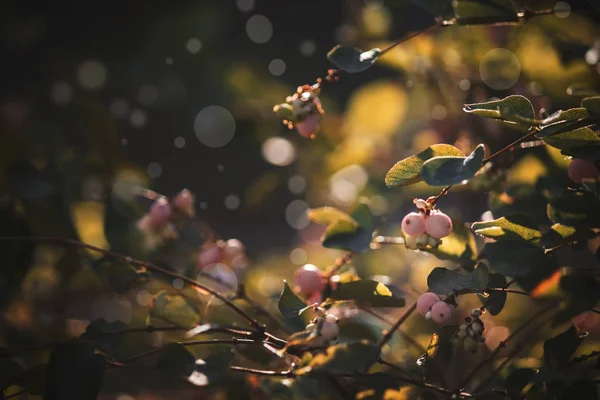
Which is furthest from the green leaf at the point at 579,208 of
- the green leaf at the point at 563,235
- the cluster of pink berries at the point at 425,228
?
the cluster of pink berries at the point at 425,228

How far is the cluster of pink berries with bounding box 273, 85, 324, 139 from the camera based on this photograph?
72cm

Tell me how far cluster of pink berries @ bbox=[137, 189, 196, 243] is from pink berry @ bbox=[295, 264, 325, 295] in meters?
0.30

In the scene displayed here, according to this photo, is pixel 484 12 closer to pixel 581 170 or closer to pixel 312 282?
pixel 581 170

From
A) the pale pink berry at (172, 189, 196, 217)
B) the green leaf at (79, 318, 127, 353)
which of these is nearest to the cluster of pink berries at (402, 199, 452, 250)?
the green leaf at (79, 318, 127, 353)

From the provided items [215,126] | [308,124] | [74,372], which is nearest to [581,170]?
[308,124]

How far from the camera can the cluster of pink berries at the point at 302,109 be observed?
0.72 meters

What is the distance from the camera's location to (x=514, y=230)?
590 millimetres

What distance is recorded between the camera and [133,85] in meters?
1.54

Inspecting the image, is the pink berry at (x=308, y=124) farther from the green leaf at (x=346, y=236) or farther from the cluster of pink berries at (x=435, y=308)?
the cluster of pink berries at (x=435, y=308)

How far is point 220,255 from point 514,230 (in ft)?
1.61

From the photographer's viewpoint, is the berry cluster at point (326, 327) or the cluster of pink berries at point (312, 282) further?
the cluster of pink berries at point (312, 282)

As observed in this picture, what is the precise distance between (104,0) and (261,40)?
0.57 m

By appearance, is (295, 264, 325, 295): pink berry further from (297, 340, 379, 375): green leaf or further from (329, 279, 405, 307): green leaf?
(297, 340, 379, 375): green leaf

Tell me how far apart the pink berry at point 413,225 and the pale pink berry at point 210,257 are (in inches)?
16.0
